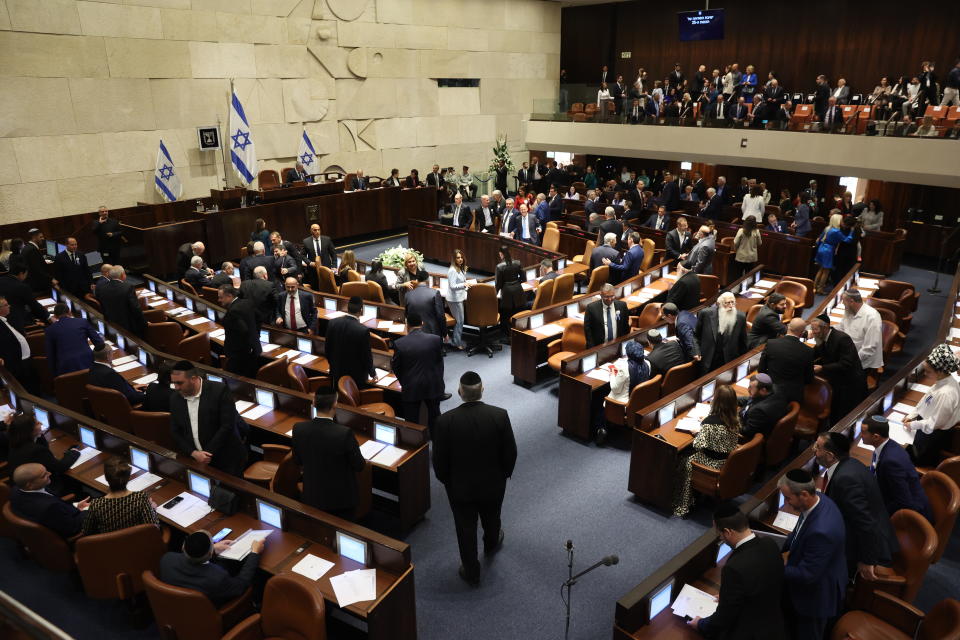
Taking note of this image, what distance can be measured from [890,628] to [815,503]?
0.92 metres

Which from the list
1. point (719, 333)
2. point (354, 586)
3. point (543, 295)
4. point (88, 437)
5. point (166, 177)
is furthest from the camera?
point (166, 177)

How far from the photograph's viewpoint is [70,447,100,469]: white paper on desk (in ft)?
17.6

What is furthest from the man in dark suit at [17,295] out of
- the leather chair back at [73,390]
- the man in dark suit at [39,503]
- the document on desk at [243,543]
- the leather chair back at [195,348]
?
the document on desk at [243,543]

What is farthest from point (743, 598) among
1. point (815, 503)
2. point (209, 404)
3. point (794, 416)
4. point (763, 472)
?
point (209, 404)

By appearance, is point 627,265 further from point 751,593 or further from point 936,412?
point 751,593

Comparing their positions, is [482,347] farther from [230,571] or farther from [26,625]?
[26,625]

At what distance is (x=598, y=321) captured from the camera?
7.53 meters

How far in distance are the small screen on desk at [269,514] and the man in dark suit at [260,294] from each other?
387 cm

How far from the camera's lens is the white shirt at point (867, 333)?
7133 millimetres

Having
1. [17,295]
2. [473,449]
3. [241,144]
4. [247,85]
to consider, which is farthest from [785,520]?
[247,85]

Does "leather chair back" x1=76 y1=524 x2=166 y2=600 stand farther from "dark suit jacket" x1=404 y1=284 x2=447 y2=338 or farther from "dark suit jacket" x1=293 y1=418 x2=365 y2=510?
"dark suit jacket" x1=404 y1=284 x2=447 y2=338

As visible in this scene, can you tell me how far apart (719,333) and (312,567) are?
16.0 ft

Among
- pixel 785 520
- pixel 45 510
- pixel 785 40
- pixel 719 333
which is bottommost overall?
pixel 785 520

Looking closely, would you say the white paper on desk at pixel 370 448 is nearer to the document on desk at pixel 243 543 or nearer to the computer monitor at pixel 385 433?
the computer monitor at pixel 385 433
